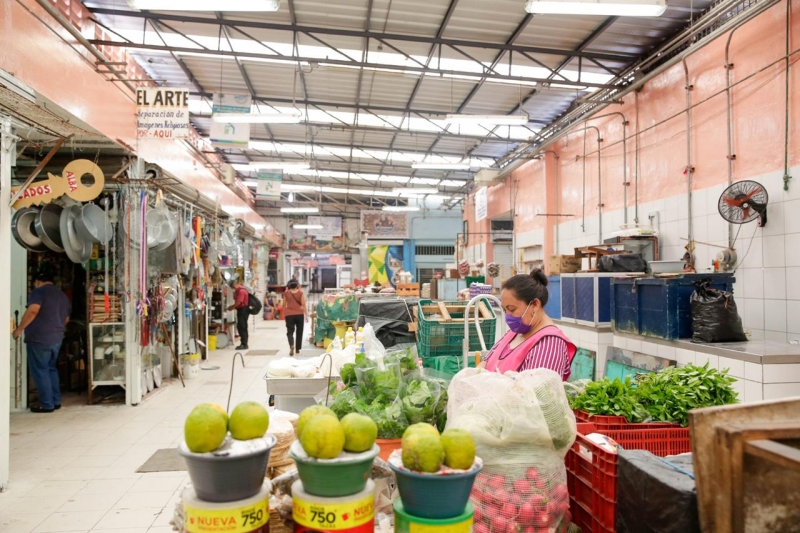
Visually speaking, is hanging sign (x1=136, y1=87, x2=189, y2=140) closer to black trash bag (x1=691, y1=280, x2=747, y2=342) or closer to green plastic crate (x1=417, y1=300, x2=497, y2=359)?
green plastic crate (x1=417, y1=300, x2=497, y2=359)

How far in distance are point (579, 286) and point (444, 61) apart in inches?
176

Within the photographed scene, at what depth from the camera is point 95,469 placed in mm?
4648

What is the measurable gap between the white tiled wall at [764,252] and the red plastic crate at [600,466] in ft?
13.7

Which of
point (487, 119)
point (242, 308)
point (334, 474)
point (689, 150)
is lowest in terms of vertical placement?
point (242, 308)

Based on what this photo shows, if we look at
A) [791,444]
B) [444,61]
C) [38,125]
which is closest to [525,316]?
[791,444]

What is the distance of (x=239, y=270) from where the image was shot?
1398 cm

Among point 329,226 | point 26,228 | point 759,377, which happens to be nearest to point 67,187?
point 26,228

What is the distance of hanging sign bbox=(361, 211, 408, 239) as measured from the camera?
22.4 meters

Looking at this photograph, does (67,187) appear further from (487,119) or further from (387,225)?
(387,225)

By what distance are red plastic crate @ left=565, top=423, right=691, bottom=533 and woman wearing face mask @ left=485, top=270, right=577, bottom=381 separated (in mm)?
634

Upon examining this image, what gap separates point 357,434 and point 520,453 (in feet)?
2.12

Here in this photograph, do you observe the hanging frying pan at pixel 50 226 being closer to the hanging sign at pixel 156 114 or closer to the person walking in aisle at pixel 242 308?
the hanging sign at pixel 156 114

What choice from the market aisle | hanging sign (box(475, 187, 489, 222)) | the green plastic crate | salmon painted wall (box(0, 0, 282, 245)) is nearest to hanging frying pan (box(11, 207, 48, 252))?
salmon painted wall (box(0, 0, 282, 245))

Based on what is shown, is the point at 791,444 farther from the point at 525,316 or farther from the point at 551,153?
the point at 551,153
